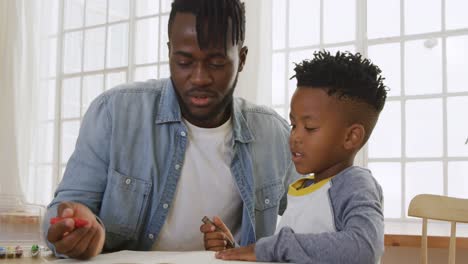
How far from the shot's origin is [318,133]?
1.18m

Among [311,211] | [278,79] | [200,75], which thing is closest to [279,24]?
[278,79]

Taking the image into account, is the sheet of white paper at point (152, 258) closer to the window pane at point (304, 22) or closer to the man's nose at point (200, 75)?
the man's nose at point (200, 75)

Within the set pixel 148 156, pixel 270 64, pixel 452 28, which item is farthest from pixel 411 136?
pixel 148 156

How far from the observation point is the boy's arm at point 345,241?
3.30 ft

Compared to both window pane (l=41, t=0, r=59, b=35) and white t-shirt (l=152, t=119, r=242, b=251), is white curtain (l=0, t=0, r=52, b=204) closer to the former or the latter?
window pane (l=41, t=0, r=59, b=35)

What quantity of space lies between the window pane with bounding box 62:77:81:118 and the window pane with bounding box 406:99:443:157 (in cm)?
273

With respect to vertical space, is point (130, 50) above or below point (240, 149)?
above

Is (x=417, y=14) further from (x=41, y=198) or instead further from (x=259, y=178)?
(x=41, y=198)

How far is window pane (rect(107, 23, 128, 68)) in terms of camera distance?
470cm

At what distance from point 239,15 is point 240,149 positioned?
0.34 m

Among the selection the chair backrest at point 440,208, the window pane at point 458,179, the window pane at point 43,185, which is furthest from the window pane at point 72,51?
the chair backrest at point 440,208

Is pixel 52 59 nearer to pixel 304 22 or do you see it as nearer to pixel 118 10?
pixel 118 10

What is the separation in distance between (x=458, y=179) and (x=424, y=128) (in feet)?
1.04

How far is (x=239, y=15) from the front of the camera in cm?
155
